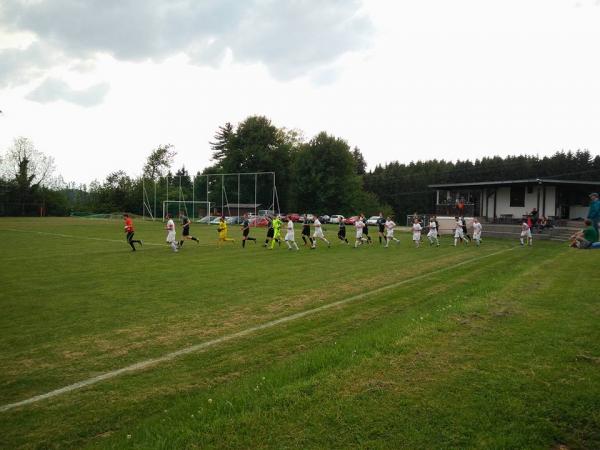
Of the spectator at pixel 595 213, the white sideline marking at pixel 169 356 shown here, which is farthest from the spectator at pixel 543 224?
the white sideline marking at pixel 169 356

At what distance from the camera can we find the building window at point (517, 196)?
39.1m

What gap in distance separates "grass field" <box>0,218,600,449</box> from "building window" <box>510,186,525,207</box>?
29.5m

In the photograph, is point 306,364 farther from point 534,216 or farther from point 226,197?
point 226,197

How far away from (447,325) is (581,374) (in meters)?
2.20

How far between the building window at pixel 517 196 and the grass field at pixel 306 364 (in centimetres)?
2949

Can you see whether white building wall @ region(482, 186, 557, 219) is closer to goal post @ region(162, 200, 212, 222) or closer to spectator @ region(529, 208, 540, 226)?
spectator @ region(529, 208, 540, 226)

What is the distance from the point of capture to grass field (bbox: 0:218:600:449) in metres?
4.11

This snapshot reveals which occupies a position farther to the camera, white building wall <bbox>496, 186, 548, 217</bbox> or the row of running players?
white building wall <bbox>496, 186, 548, 217</bbox>

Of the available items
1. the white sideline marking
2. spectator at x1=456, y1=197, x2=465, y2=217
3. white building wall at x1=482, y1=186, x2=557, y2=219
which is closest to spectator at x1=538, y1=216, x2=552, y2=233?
white building wall at x1=482, y1=186, x2=557, y2=219

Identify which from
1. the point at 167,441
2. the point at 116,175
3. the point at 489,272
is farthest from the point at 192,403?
the point at 116,175

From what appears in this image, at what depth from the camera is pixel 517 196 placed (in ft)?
130

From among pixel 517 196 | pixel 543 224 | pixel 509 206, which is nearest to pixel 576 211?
pixel 517 196

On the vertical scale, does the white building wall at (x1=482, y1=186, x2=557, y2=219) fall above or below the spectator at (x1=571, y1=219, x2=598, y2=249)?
above

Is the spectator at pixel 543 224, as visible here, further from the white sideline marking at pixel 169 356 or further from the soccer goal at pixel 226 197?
the white sideline marking at pixel 169 356
